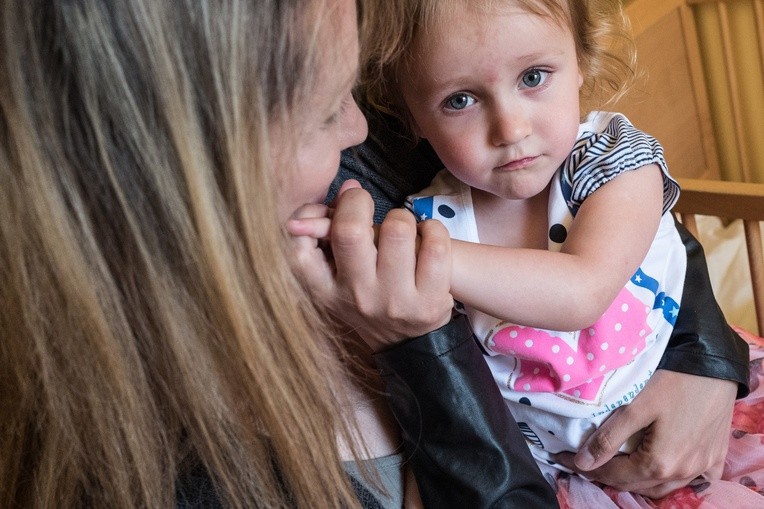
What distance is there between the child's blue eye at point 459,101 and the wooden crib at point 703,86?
1.11 m

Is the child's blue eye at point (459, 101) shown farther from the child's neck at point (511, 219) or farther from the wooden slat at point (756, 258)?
the wooden slat at point (756, 258)

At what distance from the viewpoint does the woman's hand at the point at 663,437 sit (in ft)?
3.32

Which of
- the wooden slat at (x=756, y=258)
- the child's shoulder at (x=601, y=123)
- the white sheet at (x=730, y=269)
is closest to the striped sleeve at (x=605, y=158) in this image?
the child's shoulder at (x=601, y=123)

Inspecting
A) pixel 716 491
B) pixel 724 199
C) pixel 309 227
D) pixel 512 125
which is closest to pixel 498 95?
pixel 512 125

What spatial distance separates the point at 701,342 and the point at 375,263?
1.61 feet

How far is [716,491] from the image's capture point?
106 centimetres

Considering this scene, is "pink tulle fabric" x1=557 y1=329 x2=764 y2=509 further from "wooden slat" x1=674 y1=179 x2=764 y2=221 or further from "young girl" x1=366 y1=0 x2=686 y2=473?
"wooden slat" x1=674 y1=179 x2=764 y2=221

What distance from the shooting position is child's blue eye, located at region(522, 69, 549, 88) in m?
0.91

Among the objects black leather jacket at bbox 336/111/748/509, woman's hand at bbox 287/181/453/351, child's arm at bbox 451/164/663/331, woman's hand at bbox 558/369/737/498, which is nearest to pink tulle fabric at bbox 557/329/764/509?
woman's hand at bbox 558/369/737/498

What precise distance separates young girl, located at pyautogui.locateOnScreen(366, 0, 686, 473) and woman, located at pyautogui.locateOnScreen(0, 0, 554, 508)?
148mm

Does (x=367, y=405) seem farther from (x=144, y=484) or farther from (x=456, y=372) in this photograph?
(x=144, y=484)

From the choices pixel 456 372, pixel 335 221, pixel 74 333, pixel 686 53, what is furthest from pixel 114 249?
pixel 686 53

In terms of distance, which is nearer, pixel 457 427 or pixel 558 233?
pixel 457 427

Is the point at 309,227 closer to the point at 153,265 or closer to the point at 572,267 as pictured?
the point at 153,265
